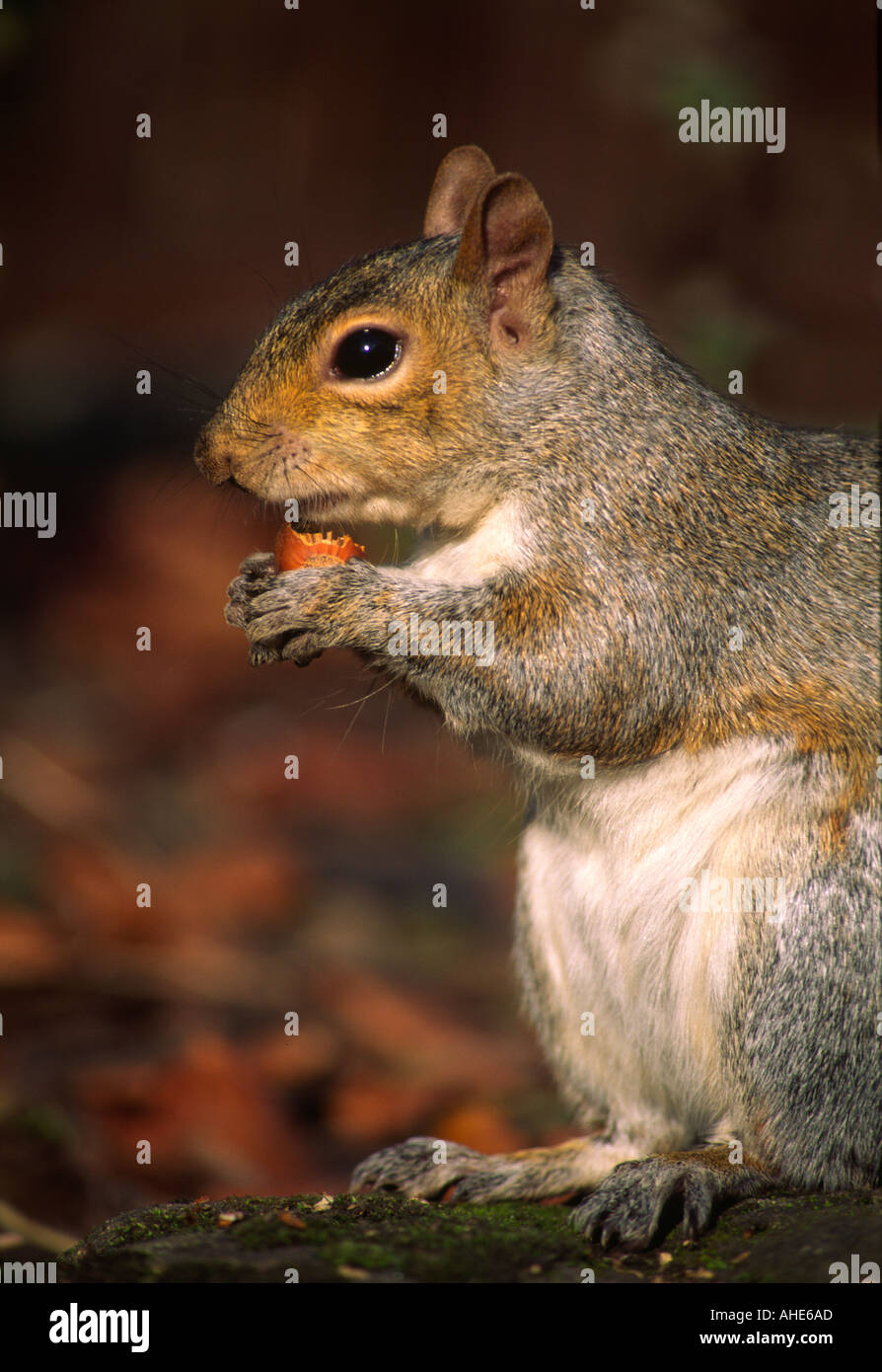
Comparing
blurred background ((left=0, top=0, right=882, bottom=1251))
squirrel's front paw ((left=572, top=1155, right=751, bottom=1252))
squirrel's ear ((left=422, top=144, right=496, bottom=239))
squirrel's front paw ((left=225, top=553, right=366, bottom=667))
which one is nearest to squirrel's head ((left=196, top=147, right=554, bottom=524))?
squirrel's front paw ((left=225, top=553, right=366, bottom=667))

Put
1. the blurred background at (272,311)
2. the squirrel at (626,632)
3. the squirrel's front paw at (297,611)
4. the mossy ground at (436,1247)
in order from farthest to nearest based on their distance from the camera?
the blurred background at (272,311), the squirrel's front paw at (297,611), the squirrel at (626,632), the mossy ground at (436,1247)

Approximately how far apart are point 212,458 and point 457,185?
1.02 metres

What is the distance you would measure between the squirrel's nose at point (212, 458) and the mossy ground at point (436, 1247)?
1.53m

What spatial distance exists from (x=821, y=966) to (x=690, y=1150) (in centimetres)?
49

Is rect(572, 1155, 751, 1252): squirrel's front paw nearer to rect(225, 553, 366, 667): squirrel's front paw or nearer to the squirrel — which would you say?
the squirrel

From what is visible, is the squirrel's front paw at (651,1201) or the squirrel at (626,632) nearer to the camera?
the squirrel's front paw at (651,1201)

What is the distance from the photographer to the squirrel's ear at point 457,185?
132 inches

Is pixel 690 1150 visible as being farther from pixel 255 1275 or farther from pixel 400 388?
pixel 400 388

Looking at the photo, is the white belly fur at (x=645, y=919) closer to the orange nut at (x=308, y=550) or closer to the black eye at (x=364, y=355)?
the orange nut at (x=308, y=550)

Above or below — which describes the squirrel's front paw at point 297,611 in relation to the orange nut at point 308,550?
below


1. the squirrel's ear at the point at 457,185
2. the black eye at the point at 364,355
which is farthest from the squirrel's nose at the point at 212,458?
the squirrel's ear at the point at 457,185

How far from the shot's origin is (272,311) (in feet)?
18.5

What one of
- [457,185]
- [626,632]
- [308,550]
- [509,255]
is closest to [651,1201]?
[626,632]

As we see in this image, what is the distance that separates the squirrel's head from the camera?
286 centimetres
